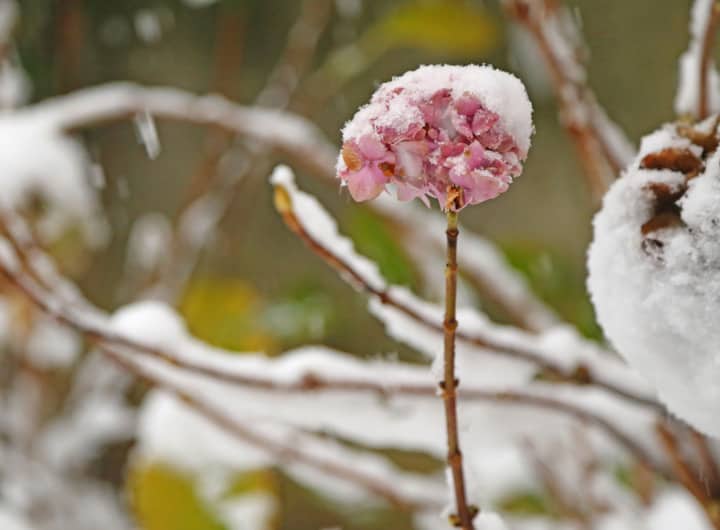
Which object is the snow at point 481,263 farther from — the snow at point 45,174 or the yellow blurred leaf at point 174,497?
the snow at point 45,174

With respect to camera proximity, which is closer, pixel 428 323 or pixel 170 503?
pixel 428 323

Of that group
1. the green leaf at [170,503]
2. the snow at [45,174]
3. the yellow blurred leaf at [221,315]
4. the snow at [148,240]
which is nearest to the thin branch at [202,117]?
the snow at [45,174]

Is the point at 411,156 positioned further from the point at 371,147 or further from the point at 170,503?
the point at 170,503

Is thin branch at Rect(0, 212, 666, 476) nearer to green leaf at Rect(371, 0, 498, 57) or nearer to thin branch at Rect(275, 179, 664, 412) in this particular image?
thin branch at Rect(275, 179, 664, 412)

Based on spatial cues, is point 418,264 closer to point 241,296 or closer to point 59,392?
point 241,296

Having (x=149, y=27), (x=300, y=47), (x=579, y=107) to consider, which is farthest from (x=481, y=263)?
(x=149, y=27)

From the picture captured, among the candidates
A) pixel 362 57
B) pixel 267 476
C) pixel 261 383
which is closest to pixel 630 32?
pixel 362 57

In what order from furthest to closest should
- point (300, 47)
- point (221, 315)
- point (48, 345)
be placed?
point (300, 47) → point (48, 345) → point (221, 315)

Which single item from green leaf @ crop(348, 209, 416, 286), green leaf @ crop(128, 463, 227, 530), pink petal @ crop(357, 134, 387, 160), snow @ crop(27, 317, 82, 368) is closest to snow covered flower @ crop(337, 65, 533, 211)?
pink petal @ crop(357, 134, 387, 160)
